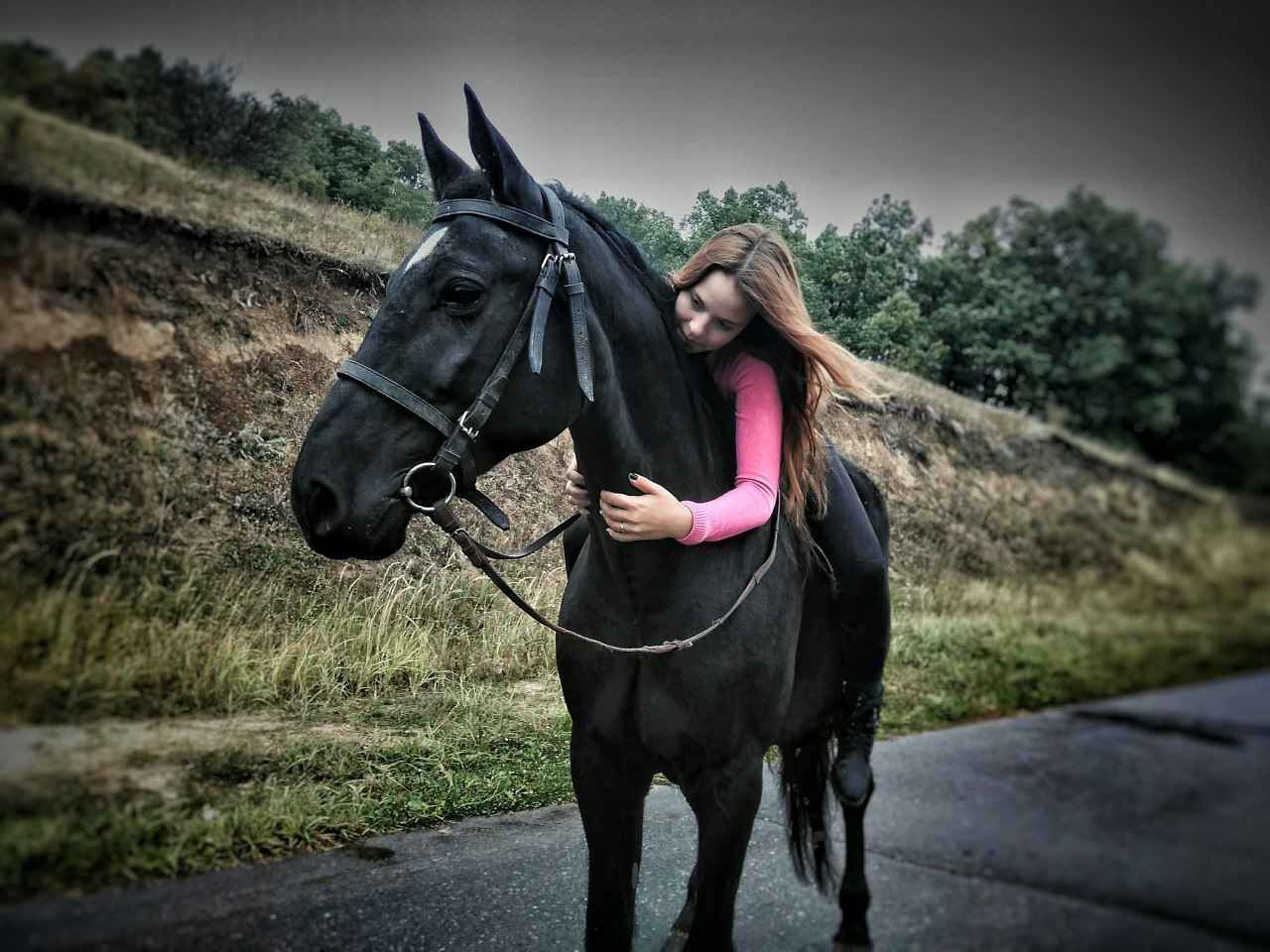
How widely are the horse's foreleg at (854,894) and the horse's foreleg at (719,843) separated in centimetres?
103

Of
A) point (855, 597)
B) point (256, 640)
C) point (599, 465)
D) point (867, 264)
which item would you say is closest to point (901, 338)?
point (867, 264)

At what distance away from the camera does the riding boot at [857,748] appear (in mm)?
2855

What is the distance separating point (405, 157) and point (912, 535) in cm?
536

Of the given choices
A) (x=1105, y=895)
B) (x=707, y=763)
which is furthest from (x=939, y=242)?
(x=707, y=763)

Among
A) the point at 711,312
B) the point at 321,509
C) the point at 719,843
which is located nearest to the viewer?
the point at 321,509

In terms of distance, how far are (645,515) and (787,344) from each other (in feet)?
2.46

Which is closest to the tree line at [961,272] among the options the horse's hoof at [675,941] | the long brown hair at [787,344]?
the long brown hair at [787,344]

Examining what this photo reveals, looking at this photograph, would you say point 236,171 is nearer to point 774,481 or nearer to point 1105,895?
point 774,481

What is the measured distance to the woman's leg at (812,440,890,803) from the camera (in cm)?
247

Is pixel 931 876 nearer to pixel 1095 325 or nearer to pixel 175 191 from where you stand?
pixel 1095 325

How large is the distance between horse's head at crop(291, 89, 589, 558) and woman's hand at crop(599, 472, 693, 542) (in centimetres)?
24

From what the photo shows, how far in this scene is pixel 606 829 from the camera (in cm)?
195

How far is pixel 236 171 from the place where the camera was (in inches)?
123

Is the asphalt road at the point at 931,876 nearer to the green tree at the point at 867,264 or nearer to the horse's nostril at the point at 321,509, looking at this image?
the horse's nostril at the point at 321,509
